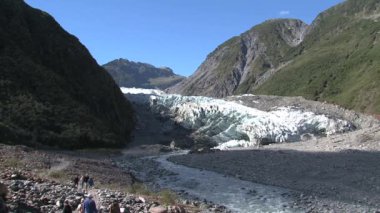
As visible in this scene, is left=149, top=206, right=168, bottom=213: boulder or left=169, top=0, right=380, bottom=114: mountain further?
left=169, top=0, right=380, bottom=114: mountain

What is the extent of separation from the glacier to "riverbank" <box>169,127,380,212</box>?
33.9 ft

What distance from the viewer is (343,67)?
129m

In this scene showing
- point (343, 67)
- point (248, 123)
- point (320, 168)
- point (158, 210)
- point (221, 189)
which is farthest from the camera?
point (343, 67)

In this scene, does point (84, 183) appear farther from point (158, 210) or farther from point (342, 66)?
point (342, 66)

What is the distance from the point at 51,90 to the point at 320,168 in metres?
41.0

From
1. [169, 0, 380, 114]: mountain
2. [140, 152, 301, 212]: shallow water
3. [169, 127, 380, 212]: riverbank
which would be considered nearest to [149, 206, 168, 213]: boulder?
[140, 152, 301, 212]: shallow water

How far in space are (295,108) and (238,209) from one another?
64221 mm

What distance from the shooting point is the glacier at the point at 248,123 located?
74.7m

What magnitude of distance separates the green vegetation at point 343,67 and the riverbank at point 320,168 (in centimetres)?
3542

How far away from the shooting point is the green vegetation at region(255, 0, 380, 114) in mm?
104188

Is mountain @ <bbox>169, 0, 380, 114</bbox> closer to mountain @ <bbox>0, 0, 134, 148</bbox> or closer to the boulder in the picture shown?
mountain @ <bbox>0, 0, 134, 148</bbox>

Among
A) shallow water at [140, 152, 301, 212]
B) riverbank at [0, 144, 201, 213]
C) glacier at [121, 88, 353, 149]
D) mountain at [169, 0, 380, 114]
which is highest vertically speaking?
mountain at [169, 0, 380, 114]

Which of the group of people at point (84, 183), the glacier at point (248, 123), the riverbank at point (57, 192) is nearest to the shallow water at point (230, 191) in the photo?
the riverbank at point (57, 192)

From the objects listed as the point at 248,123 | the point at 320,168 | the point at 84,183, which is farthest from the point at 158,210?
the point at 248,123
